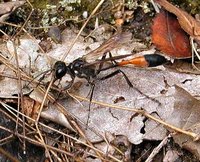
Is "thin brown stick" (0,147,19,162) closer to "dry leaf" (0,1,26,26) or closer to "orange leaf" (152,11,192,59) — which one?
"dry leaf" (0,1,26,26)

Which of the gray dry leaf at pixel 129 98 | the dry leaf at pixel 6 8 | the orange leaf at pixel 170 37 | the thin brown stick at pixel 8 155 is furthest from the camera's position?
the dry leaf at pixel 6 8

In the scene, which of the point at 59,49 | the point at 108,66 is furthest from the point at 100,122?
the point at 59,49

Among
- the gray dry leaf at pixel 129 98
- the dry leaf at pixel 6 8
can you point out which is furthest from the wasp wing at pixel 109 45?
the dry leaf at pixel 6 8

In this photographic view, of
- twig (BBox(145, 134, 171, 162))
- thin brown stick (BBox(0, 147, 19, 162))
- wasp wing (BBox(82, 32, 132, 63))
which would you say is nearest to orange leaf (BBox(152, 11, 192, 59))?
wasp wing (BBox(82, 32, 132, 63))

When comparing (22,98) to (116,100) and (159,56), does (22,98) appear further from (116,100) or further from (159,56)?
(159,56)

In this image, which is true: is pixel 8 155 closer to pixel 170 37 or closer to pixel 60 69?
pixel 60 69

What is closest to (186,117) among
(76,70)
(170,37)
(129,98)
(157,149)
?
(157,149)

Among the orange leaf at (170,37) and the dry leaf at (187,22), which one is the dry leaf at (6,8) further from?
the dry leaf at (187,22)
